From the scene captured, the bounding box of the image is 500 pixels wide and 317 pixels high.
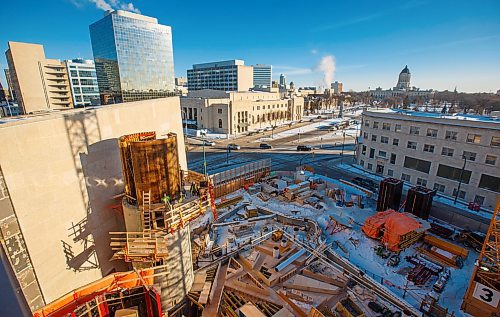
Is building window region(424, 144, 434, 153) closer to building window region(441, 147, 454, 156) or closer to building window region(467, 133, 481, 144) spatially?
building window region(441, 147, 454, 156)

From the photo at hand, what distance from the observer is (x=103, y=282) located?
35.9 feet

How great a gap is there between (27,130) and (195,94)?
100642 millimetres

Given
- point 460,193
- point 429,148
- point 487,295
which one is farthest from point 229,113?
point 487,295

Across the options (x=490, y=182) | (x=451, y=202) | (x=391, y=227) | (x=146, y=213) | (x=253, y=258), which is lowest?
(x=451, y=202)

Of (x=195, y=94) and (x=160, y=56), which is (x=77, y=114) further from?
(x=160, y=56)

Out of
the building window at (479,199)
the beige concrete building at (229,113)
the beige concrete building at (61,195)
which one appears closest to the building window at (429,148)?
the building window at (479,199)

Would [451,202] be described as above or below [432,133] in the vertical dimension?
below

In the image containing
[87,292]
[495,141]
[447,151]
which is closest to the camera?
[87,292]

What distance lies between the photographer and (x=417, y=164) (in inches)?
1368

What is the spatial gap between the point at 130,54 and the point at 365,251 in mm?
120640

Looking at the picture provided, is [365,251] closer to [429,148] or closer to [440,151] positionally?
[440,151]

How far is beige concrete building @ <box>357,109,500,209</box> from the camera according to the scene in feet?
93.7

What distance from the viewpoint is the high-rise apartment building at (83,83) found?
10019 cm

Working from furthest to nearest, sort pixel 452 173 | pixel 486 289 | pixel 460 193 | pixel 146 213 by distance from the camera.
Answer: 1. pixel 452 173
2. pixel 460 193
3. pixel 486 289
4. pixel 146 213
